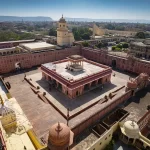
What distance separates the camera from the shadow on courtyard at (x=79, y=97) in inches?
948

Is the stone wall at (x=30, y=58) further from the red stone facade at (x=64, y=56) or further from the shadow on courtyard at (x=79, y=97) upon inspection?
the shadow on courtyard at (x=79, y=97)

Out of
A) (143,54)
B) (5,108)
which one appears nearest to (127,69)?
(143,54)

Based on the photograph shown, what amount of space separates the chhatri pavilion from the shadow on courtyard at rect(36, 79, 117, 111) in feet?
2.67

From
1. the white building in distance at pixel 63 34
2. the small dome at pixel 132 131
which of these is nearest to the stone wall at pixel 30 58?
the white building in distance at pixel 63 34

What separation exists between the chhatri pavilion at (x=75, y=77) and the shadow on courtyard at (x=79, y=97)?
813 mm

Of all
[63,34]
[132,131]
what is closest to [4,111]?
[132,131]

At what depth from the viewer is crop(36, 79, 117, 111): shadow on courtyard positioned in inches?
948

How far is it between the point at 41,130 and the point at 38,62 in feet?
88.3

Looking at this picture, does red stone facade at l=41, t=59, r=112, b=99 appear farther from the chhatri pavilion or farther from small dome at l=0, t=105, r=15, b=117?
small dome at l=0, t=105, r=15, b=117

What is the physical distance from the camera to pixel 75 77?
2756 centimetres

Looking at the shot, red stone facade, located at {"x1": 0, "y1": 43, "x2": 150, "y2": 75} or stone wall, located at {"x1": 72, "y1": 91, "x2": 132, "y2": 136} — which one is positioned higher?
red stone facade, located at {"x1": 0, "y1": 43, "x2": 150, "y2": 75}

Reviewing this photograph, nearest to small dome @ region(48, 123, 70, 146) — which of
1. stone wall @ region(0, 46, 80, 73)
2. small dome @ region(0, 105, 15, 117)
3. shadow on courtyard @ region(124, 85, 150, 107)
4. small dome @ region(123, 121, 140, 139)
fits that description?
small dome @ region(0, 105, 15, 117)

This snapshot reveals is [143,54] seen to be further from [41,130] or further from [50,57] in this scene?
[41,130]

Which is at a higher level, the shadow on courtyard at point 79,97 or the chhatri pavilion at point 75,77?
the chhatri pavilion at point 75,77
